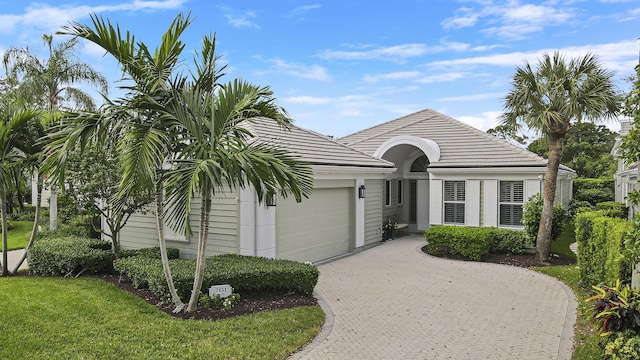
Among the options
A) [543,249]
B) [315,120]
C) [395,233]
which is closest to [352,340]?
[543,249]

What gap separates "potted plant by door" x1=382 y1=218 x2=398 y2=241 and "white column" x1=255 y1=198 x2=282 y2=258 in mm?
7359

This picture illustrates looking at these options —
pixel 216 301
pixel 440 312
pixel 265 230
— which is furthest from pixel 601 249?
pixel 216 301

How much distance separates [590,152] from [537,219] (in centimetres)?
2992

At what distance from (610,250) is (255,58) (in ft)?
32.0

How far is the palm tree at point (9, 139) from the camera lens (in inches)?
370

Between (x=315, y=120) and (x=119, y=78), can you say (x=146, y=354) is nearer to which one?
(x=119, y=78)

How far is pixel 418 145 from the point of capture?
16.9 m

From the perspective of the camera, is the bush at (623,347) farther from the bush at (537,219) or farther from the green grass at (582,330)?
the bush at (537,219)

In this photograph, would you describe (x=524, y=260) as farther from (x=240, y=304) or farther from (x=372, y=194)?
(x=240, y=304)

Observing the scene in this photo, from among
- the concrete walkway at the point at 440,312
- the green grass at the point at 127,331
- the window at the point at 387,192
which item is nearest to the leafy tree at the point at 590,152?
the window at the point at 387,192

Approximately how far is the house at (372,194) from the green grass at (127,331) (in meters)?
2.95

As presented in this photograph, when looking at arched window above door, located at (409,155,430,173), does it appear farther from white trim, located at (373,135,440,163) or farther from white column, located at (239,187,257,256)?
white column, located at (239,187,257,256)

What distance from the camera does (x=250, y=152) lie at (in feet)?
21.4

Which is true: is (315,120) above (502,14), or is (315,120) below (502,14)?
below
